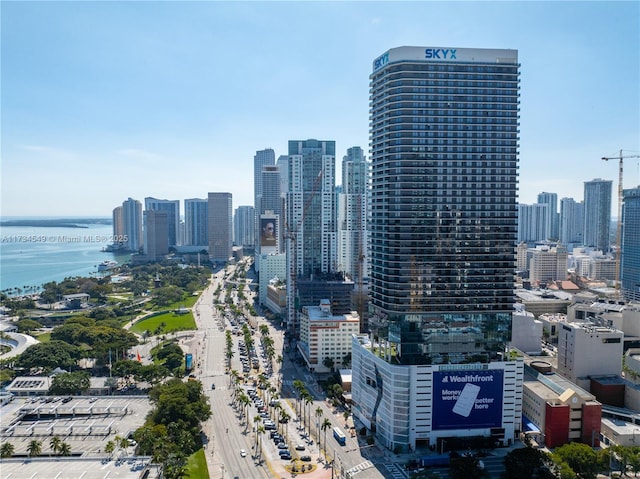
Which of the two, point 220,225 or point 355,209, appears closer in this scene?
point 355,209

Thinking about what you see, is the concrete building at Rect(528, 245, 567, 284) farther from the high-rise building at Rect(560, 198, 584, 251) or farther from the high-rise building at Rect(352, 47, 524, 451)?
the high-rise building at Rect(352, 47, 524, 451)

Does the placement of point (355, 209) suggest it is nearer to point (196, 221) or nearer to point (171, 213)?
point (196, 221)

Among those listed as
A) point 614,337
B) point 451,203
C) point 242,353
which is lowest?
point 242,353

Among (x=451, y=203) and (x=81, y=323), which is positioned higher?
(x=451, y=203)

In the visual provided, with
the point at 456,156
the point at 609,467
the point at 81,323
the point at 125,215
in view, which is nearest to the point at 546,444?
the point at 609,467

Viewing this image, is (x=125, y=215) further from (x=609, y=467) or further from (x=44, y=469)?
(x=609, y=467)

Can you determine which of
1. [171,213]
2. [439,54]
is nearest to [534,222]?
[171,213]
